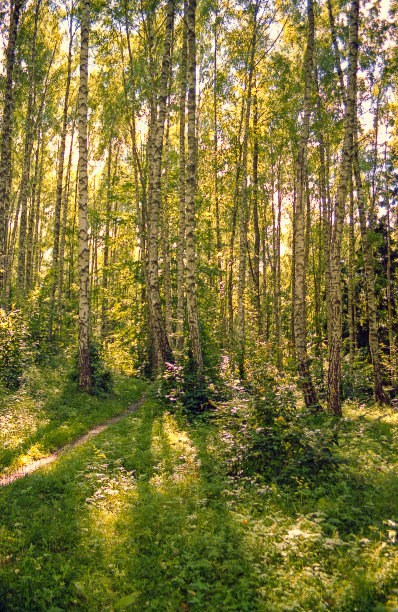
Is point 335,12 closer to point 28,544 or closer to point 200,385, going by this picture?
point 200,385

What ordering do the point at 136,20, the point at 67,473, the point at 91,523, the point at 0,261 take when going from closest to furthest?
the point at 91,523 < the point at 67,473 < the point at 0,261 < the point at 136,20

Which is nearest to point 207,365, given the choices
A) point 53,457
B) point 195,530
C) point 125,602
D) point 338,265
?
point 338,265

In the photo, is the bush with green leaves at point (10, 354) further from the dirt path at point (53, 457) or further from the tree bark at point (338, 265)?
the tree bark at point (338, 265)

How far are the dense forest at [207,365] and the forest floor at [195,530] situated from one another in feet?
0.09

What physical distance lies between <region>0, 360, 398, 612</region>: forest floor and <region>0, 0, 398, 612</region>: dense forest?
27 millimetres

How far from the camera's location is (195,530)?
4.65m

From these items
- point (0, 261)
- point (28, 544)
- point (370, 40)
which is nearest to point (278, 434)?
point (28, 544)

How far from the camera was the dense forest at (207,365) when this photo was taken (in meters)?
3.96

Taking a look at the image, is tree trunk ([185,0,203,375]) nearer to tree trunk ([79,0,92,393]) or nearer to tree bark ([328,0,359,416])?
tree trunk ([79,0,92,393])

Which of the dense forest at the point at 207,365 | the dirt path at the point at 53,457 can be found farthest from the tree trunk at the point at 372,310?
the dirt path at the point at 53,457

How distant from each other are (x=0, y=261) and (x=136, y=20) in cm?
1368

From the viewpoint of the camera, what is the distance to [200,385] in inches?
447

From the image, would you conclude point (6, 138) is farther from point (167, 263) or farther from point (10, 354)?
point (167, 263)

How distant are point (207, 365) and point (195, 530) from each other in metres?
8.90
